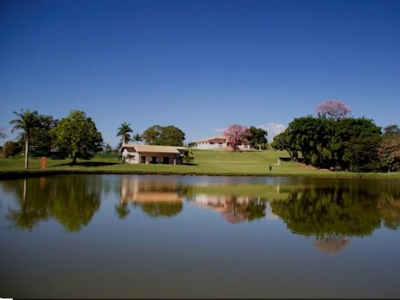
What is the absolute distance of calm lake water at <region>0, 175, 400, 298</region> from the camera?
810 centimetres

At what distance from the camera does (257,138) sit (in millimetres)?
114500

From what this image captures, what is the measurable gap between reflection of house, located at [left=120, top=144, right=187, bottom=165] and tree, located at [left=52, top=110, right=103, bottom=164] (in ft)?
26.3

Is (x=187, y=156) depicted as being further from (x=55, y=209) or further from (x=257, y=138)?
(x=55, y=209)

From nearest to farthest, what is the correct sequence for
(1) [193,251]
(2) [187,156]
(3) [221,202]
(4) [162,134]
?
(1) [193,251], (3) [221,202], (2) [187,156], (4) [162,134]

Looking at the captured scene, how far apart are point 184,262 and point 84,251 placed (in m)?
2.98

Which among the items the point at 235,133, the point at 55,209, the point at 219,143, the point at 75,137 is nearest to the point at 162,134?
the point at 219,143

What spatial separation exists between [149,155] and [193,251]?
204ft

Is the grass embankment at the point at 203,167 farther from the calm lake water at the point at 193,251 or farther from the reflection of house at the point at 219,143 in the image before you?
the calm lake water at the point at 193,251

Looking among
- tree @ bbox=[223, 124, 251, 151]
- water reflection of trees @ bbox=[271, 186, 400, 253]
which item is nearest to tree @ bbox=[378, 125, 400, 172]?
water reflection of trees @ bbox=[271, 186, 400, 253]

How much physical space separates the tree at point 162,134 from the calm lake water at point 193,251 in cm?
8338

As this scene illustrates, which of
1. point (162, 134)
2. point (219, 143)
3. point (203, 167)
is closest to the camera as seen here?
Result: point (203, 167)

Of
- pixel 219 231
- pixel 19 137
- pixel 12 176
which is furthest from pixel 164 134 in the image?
pixel 219 231

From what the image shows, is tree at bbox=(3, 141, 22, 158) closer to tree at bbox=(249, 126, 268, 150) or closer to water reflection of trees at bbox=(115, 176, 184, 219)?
water reflection of trees at bbox=(115, 176, 184, 219)

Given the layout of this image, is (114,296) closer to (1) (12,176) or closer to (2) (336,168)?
(1) (12,176)
